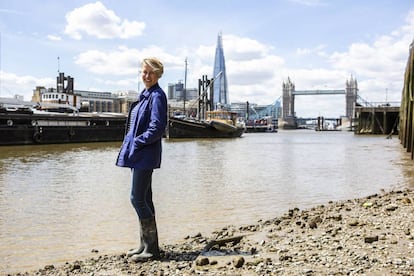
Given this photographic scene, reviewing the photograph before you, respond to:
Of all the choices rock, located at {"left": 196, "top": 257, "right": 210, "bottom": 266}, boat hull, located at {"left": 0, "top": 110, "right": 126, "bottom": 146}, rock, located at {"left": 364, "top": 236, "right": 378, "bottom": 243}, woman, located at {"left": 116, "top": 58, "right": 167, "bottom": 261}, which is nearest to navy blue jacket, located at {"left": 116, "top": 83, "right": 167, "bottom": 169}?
woman, located at {"left": 116, "top": 58, "right": 167, "bottom": 261}

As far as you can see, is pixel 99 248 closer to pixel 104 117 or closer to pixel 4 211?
pixel 4 211

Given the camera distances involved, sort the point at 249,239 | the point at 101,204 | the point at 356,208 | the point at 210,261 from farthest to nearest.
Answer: the point at 101,204, the point at 356,208, the point at 249,239, the point at 210,261

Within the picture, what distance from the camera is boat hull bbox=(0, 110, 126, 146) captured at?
33500 mm

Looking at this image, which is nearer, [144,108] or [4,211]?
[144,108]

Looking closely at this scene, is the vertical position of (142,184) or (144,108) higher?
(144,108)

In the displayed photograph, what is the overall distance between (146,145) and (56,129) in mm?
35189

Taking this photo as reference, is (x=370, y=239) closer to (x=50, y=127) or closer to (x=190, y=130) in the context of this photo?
(x=50, y=127)

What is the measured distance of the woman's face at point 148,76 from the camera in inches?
178

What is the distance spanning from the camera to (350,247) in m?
4.46

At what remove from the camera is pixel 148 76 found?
4.52 m

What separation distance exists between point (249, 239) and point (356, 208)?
2.89 m

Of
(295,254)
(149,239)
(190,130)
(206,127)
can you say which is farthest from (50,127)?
(295,254)

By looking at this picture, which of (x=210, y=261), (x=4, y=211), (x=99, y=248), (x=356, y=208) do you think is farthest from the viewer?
(x=4, y=211)

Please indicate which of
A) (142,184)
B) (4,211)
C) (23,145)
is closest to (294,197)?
(4,211)
